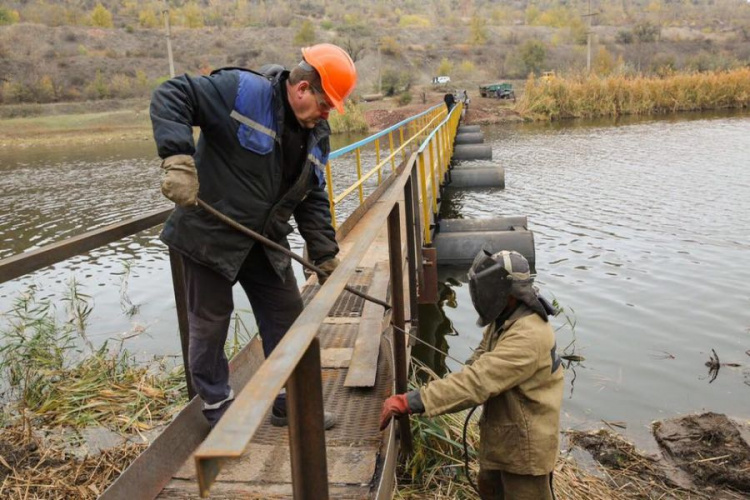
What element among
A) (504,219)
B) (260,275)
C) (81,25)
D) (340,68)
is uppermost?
(81,25)

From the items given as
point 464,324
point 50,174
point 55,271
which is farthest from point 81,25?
point 464,324

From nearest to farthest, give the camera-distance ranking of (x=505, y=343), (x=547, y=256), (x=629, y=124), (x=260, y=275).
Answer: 1. (x=505, y=343)
2. (x=260, y=275)
3. (x=547, y=256)
4. (x=629, y=124)

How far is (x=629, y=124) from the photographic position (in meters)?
26.7

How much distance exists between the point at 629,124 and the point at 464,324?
74.8 feet

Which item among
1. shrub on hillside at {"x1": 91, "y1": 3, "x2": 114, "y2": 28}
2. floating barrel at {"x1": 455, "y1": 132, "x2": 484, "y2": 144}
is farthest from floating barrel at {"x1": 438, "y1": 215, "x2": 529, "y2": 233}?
shrub on hillside at {"x1": 91, "y1": 3, "x2": 114, "y2": 28}

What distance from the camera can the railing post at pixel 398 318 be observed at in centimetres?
332

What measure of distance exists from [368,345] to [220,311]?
3.88 ft

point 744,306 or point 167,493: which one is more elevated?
point 167,493

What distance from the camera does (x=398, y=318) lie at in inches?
137

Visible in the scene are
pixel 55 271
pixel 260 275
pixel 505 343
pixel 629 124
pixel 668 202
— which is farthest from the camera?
pixel 629 124

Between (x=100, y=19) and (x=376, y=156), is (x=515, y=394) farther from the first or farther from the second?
(x=100, y=19)

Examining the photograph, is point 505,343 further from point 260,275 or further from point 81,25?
point 81,25

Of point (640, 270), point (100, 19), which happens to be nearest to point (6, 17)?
point (100, 19)

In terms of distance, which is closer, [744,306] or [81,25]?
[744,306]
